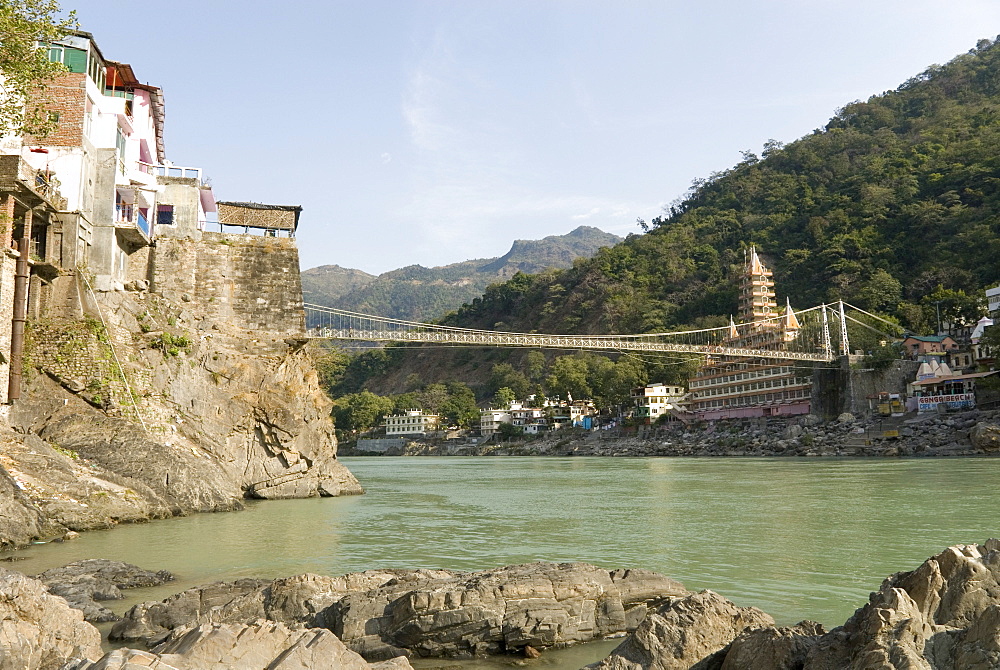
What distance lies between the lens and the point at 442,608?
4.85m

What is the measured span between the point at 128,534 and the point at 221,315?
8.94 m

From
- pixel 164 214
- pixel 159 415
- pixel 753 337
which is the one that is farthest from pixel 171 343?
pixel 753 337

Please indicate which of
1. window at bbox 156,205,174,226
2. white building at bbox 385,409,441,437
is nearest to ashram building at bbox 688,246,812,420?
white building at bbox 385,409,441,437

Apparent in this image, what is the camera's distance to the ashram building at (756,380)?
148ft

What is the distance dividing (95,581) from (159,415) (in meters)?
8.19

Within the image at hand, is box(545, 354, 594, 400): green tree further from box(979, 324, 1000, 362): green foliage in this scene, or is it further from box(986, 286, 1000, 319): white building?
box(979, 324, 1000, 362): green foliage

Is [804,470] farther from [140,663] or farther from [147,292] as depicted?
[140,663]

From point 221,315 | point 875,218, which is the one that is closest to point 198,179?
point 221,315

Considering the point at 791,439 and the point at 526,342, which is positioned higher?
the point at 526,342

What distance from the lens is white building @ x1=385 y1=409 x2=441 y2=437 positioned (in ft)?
220

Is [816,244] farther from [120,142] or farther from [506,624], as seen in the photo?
[506,624]

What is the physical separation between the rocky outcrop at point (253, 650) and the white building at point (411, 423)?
63510 mm

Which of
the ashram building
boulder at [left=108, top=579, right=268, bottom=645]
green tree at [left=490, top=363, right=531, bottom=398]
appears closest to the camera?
boulder at [left=108, top=579, right=268, bottom=645]

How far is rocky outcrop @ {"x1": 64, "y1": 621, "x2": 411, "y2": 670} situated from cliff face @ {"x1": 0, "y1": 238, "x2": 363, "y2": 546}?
6.98 meters
